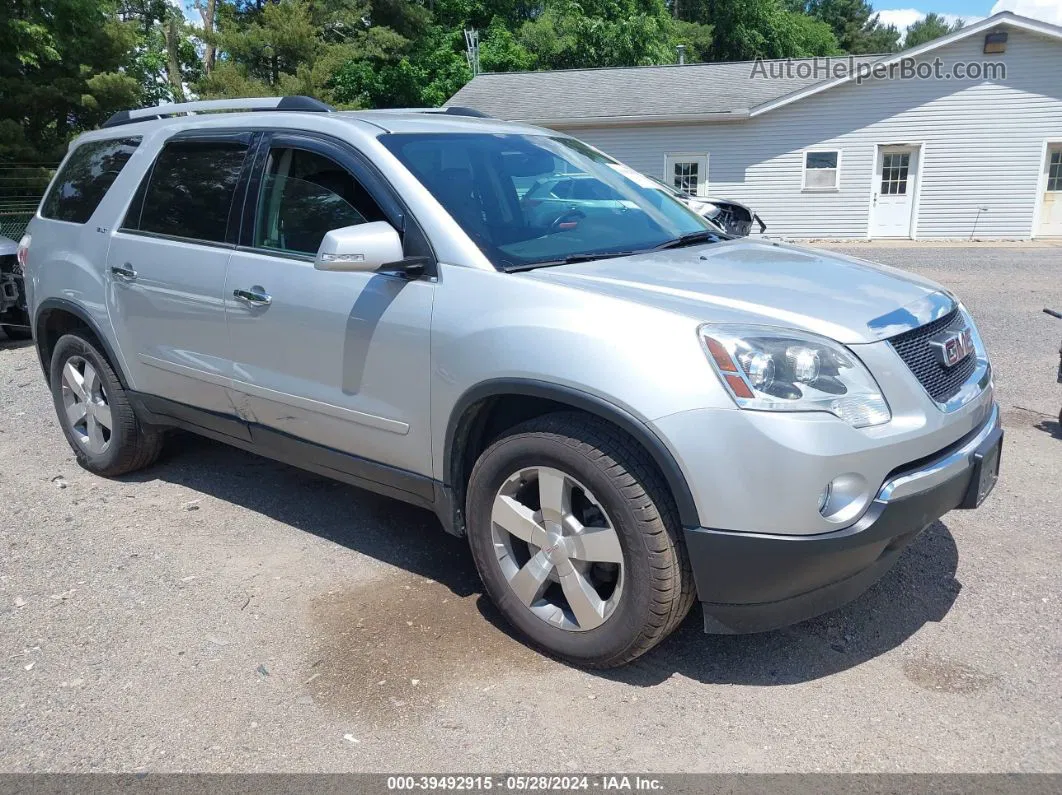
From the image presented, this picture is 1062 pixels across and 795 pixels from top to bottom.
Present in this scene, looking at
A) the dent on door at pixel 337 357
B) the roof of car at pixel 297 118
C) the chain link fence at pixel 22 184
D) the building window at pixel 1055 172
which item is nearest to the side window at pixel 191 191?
the roof of car at pixel 297 118

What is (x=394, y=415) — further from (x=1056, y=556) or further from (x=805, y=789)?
(x=1056, y=556)

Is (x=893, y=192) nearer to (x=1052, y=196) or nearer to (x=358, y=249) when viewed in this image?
(x=1052, y=196)

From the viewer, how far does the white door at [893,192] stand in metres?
21.2

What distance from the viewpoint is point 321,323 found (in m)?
3.61

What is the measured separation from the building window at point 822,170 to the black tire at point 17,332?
17695 mm

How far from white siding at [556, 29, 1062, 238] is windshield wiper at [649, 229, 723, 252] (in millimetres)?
18726

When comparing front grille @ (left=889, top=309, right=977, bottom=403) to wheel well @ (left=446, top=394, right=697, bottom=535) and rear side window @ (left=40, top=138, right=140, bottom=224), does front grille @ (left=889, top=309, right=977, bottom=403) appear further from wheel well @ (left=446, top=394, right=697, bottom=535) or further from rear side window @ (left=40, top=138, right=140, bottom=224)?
rear side window @ (left=40, top=138, right=140, bottom=224)

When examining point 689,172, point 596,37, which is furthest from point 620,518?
point 596,37

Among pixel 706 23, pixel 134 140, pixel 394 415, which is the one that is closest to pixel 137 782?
pixel 394 415

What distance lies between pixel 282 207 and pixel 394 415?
115 cm

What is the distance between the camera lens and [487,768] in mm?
2713

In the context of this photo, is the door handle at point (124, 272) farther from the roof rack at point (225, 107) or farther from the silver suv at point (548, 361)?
the roof rack at point (225, 107)

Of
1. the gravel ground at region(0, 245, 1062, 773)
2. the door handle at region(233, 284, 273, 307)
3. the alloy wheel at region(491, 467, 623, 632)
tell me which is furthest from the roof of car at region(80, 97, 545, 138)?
the gravel ground at region(0, 245, 1062, 773)

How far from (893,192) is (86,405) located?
2052cm
